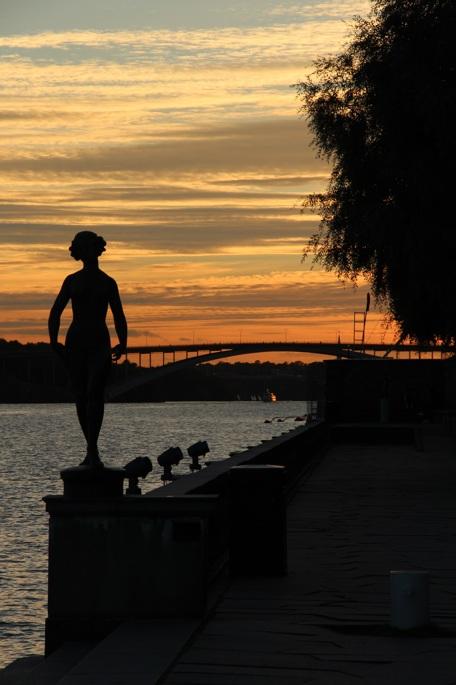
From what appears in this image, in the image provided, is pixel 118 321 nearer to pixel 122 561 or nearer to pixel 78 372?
pixel 78 372

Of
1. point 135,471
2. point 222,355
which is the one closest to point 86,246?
point 135,471

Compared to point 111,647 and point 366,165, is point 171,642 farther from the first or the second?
point 366,165

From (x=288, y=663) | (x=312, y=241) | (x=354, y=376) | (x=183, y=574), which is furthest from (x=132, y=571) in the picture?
(x=354, y=376)

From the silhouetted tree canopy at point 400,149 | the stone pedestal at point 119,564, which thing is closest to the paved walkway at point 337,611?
the stone pedestal at point 119,564

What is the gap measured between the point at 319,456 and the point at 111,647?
28.1 m

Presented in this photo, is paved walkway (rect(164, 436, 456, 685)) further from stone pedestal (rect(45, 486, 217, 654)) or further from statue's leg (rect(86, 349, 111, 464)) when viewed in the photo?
statue's leg (rect(86, 349, 111, 464))

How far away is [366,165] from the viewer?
28422 millimetres

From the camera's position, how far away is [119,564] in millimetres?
9953

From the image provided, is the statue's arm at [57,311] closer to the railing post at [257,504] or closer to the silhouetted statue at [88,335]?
the silhouetted statue at [88,335]

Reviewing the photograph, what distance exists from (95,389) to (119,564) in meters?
1.51

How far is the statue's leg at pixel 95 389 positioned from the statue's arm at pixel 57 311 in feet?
1.38

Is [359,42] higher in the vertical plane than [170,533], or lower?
higher

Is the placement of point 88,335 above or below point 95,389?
above

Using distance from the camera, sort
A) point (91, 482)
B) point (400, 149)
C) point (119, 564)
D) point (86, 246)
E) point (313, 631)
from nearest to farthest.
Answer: point (313, 631), point (119, 564), point (91, 482), point (86, 246), point (400, 149)
